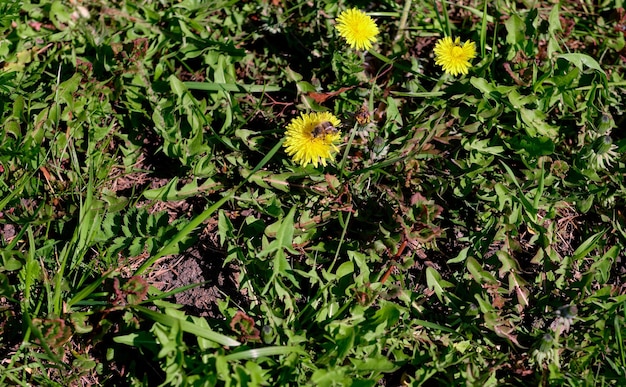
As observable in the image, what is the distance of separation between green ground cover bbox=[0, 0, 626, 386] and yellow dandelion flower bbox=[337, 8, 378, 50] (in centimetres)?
2

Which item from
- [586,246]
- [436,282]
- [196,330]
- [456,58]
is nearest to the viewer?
[196,330]

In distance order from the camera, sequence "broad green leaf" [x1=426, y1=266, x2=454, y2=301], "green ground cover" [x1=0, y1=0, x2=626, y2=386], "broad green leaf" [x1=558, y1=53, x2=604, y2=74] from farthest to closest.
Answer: "broad green leaf" [x1=558, y1=53, x2=604, y2=74] → "broad green leaf" [x1=426, y1=266, x2=454, y2=301] → "green ground cover" [x1=0, y1=0, x2=626, y2=386]

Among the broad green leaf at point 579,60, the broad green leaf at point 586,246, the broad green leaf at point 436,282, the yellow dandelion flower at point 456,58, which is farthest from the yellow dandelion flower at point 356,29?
the broad green leaf at point 586,246

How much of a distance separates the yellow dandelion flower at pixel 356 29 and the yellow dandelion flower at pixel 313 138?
0.42 m

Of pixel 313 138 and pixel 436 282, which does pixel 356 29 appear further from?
pixel 436 282

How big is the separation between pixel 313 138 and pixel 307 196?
30 centimetres

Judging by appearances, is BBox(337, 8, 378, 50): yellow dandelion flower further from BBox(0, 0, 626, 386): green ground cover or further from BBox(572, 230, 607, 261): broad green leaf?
BBox(572, 230, 607, 261): broad green leaf

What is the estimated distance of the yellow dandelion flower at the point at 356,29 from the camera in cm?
297

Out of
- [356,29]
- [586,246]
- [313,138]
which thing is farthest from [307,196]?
[586,246]

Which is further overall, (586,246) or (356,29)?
(356,29)

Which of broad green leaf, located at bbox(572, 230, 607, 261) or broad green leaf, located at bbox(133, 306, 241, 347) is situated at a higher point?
broad green leaf, located at bbox(572, 230, 607, 261)

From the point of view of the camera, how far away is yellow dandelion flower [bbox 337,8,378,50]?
297 cm

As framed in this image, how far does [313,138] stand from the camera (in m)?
2.75

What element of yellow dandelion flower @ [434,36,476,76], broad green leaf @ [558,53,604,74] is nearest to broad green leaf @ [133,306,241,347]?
yellow dandelion flower @ [434,36,476,76]
